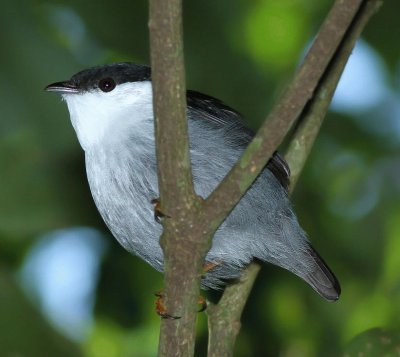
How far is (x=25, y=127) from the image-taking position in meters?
3.89

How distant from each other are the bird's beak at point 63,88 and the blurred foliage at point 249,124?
7 centimetres

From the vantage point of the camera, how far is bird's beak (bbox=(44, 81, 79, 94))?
410cm

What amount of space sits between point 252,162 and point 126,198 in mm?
1169

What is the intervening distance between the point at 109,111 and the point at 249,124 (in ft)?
3.82

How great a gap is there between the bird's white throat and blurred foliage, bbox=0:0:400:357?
0.12m

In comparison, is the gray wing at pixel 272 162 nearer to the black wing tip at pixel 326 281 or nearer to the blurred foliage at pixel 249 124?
the black wing tip at pixel 326 281

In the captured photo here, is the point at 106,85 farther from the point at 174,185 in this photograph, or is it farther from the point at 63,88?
the point at 174,185

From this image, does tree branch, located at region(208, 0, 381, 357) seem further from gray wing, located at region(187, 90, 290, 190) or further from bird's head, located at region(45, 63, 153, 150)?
bird's head, located at region(45, 63, 153, 150)

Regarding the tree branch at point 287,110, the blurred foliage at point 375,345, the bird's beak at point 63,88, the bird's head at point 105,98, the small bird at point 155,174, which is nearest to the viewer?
the tree branch at point 287,110

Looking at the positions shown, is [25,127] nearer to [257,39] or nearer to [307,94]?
[307,94]

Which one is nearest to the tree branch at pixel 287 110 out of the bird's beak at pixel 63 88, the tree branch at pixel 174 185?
the tree branch at pixel 174 185

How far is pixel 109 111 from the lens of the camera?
4.32 metres

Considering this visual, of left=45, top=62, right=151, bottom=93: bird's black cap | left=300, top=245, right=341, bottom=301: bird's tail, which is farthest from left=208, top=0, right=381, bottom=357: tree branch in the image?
left=45, top=62, right=151, bottom=93: bird's black cap

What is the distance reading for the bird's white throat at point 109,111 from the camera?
4160 millimetres
